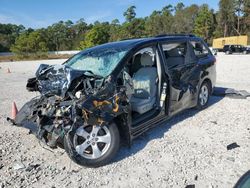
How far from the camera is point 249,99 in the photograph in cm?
674

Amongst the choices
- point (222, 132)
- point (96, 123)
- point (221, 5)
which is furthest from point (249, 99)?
point (221, 5)

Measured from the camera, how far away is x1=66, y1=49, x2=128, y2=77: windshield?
4086 mm

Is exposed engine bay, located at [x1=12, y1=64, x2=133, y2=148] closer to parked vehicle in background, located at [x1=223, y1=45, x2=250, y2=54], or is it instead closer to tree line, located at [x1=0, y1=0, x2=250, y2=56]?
parked vehicle in background, located at [x1=223, y1=45, x2=250, y2=54]

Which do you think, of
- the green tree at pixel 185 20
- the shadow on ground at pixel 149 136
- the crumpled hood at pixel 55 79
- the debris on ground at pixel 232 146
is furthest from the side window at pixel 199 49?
the green tree at pixel 185 20

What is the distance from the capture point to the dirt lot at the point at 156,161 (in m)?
3.27

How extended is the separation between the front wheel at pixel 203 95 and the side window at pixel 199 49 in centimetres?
66

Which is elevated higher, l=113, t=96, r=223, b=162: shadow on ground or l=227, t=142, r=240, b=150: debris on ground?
l=113, t=96, r=223, b=162: shadow on ground

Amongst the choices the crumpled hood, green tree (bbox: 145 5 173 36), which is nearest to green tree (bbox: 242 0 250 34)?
green tree (bbox: 145 5 173 36)

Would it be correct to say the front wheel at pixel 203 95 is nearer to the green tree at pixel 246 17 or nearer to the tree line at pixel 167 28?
the tree line at pixel 167 28

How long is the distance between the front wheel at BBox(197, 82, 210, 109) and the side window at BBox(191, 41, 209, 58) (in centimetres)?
66

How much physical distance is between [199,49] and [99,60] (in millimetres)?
2654

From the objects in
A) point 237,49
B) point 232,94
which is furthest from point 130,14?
point 232,94

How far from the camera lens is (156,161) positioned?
370 cm

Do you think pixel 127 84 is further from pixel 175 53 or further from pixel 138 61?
pixel 175 53
